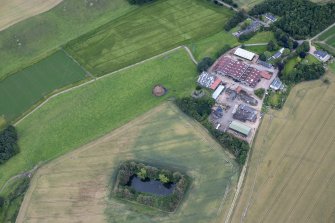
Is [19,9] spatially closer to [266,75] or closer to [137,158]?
[137,158]

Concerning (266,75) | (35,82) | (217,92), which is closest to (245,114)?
(217,92)

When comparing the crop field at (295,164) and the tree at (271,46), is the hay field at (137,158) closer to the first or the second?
the crop field at (295,164)

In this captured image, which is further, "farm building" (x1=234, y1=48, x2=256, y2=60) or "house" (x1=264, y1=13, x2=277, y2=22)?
"house" (x1=264, y1=13, x2=277, y2=22)

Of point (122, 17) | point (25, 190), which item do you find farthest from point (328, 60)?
point (25, 190)

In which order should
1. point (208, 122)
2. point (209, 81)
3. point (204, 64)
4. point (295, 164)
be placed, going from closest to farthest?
point (295, 164), point (208, 122), point (209, 81), point (204, 64)

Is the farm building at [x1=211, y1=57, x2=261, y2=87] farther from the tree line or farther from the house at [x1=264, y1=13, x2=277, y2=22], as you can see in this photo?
the house at [x1=264, y1=13, x2=277, y2=22]

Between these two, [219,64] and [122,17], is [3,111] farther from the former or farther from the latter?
[219,64]

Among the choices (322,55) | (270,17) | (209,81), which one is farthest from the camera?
(270,17)

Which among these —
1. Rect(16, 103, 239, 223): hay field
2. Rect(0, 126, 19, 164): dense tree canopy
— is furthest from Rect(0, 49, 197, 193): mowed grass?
Rect(16, 103, 239, 223): hay field
